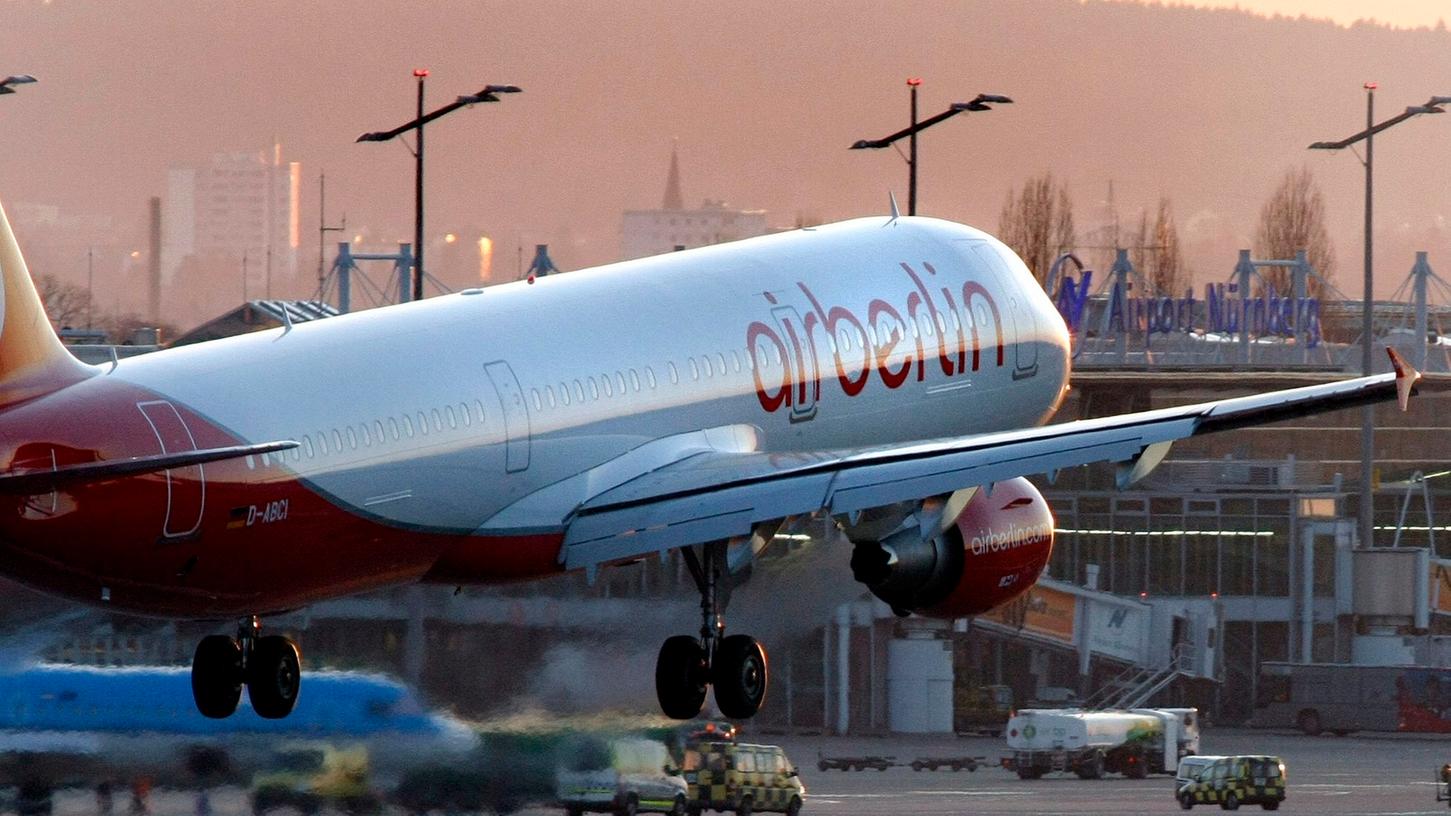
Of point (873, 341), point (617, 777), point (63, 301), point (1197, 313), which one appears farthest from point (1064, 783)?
point (63, 301)

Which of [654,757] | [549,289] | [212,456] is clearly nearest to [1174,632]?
[654,757]

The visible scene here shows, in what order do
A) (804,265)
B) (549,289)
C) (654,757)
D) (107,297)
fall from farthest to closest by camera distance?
1. (107,297)
2. (654,757)
3. (804,265)
4. (549,289)

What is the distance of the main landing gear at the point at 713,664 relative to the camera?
3434 centimetres

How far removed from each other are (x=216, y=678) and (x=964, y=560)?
30.8 feet

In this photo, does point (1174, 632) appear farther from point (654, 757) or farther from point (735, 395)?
point (735, 395)

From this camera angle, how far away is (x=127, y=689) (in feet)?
Result: 136

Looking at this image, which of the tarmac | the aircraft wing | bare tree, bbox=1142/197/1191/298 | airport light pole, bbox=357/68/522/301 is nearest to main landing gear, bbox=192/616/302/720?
the aircraft wing

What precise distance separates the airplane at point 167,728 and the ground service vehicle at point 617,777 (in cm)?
193

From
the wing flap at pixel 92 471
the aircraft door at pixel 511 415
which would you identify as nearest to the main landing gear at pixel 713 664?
the aircraft door at pixel 511 415

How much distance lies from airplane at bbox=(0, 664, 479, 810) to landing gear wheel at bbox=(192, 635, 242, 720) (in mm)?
7856

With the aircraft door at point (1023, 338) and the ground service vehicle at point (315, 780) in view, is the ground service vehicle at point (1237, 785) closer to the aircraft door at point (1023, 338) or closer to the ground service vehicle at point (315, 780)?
the aircraft door at point (1023, 338)

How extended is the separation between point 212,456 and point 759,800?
90.2ft

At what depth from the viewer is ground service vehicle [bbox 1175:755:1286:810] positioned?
6181cm

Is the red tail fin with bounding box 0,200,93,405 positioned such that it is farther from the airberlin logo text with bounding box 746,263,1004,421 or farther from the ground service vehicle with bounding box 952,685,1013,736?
the ground service vehicle with bounding box 952,685,1013,736
